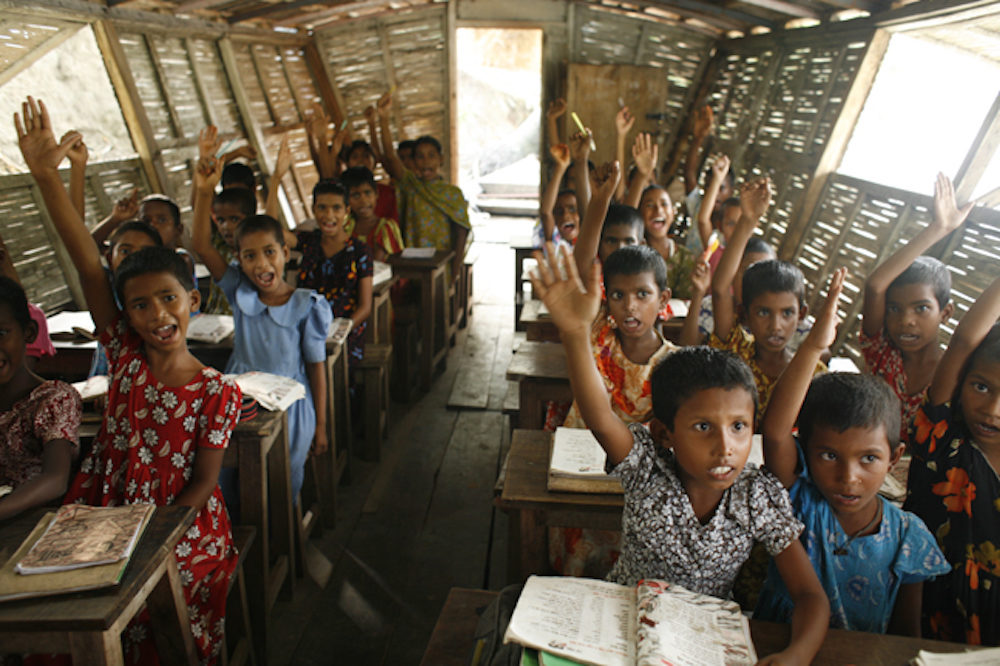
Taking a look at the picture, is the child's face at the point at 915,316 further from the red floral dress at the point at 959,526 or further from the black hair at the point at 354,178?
the black hair at the point at 354,178

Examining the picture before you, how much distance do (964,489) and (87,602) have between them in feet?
6.19

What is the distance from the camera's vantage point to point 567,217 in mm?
4273

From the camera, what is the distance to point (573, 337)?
4.28 ft

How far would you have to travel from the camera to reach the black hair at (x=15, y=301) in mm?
1683

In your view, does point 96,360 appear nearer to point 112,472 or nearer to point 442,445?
point 112,472

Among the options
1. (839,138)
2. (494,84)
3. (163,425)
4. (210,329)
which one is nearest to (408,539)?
(210,329)

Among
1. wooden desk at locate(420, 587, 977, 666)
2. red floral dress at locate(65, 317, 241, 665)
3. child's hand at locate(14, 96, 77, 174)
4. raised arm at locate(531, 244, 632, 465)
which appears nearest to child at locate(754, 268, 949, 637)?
wooden desk at locate(420, 587, 977, 666)

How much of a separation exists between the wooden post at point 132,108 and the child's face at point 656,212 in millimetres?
3360

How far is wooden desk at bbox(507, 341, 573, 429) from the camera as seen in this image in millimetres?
2350

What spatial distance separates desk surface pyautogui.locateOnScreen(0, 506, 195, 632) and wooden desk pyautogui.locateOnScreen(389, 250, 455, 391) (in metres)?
2.89

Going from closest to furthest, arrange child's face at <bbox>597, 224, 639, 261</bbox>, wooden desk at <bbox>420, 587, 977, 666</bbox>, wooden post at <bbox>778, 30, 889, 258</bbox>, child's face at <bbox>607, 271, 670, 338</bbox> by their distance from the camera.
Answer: wooden desk at <bbox>420, 587, 977, 666</bbox> → child's face at <bbox>607, 271, 670, 338</bbox> → child's face at <bbox>597, 224, 639, 261</bbox> → wooden post at <bbox>778, 30, 889, 258</bbox>

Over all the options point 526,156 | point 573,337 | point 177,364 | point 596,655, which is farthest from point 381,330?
point 526,156

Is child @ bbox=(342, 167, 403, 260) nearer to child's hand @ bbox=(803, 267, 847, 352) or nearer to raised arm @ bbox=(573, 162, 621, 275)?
raised arm @ bbox=(573, 162, 621, 275)

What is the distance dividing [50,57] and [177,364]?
3.43 meters
